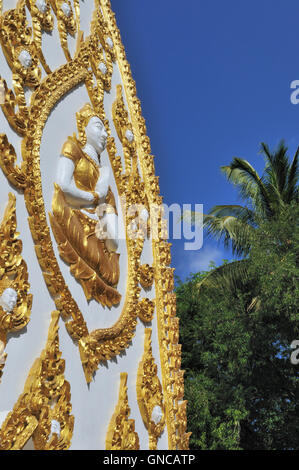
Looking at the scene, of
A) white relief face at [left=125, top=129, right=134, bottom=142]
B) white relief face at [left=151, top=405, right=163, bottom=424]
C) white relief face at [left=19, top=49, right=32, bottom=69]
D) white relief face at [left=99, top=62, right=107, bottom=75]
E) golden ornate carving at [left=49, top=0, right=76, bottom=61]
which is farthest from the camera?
white relief face at [left=125, top=129, right=134, bottom=142]

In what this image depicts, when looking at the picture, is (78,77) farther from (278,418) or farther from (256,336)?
(278,418)

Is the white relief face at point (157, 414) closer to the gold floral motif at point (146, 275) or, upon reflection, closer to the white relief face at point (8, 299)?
the gold floral motif at point (146, 275)

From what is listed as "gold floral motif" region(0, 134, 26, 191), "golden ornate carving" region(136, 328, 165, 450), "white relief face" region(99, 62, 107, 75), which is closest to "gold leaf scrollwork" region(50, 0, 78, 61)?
"white relief face" region(99, 62, 107, 75)

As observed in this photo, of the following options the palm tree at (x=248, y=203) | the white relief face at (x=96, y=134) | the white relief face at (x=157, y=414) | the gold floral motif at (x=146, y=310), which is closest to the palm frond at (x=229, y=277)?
the palm tree at (x=248, y=203)

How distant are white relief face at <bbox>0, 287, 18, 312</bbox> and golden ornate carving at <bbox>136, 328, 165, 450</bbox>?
179 centimetres

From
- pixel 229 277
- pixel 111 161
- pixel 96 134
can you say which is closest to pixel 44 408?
pixel 96 134

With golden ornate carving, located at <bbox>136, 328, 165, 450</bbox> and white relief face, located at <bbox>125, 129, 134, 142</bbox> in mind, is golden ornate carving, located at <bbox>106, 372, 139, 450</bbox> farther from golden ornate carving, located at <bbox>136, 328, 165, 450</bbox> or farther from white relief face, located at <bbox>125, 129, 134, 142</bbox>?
white relief face, located at <bbox>125, 129, 134, 142</bbox>

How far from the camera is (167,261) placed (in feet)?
16.5

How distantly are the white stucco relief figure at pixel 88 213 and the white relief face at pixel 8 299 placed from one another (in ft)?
2.33

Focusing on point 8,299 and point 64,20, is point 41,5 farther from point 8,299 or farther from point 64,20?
point 8,299

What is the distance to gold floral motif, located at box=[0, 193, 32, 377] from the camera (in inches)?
104

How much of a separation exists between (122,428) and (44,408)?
3.37 feet

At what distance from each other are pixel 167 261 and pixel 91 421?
211 cm
